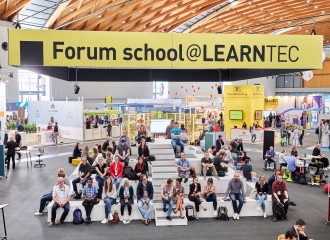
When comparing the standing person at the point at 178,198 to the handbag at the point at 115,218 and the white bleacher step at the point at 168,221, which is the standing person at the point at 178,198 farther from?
the handbag at the point at 115,218

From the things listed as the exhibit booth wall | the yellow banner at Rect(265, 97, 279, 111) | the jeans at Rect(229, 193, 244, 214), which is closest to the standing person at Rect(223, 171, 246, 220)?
the jeans at Rect(229, 193, 244, 214)

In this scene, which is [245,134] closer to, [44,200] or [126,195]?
[126,195]

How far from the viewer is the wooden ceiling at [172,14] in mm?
19031

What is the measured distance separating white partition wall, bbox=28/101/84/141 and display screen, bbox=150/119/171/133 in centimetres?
769

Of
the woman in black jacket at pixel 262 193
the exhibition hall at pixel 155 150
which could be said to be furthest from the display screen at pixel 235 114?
the woman in black jacket at pixel 262 193

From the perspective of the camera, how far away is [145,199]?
28.3 ft

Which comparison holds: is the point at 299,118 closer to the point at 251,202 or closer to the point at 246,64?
the point at 251,202

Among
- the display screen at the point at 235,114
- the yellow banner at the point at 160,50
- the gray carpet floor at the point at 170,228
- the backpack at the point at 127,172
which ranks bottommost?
the gray carpet floor at the point at 170,228

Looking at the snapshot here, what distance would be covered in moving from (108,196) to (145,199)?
857mm

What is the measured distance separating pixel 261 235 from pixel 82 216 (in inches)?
152

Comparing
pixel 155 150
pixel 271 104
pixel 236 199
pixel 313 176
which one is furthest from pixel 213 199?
pixel 271 104

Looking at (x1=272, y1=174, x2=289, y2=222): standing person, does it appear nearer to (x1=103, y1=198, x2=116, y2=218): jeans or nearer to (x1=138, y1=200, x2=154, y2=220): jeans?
(x1=138, y1=200, x2=154, y2=220): jeans

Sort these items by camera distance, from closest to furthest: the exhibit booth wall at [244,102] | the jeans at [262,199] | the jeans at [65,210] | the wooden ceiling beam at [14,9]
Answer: the jeans at [65,210] → the jeans at [262,199] → the wooden ceiling beam at [14,9] → the exhibit booth wall at [244,102]

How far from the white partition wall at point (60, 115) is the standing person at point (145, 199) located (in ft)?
43.4
